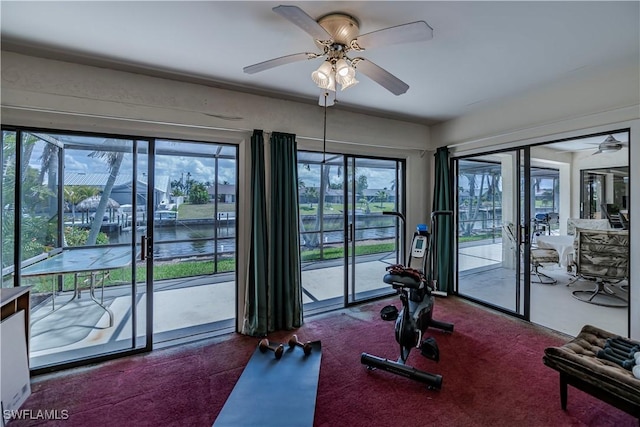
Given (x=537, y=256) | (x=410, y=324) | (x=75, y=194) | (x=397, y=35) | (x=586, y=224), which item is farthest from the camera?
(x=537, y=256)

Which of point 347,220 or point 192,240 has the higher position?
point 347,220

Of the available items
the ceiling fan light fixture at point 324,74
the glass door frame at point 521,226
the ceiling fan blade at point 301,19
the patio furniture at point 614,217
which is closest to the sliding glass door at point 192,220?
the ceiling fan light fixture at point 324,74

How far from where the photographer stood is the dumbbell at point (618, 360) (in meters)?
1.83

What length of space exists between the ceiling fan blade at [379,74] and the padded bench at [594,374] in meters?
2.11

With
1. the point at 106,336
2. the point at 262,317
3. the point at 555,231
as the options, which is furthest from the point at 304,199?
the point at 555,231

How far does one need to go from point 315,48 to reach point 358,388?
2.69m

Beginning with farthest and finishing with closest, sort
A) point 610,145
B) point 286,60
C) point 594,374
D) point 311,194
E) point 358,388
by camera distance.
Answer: point 311,194, point 610,145, point 358,388, point 286,60, point 594,374

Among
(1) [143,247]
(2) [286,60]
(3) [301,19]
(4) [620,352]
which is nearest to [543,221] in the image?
(4) [620,352]

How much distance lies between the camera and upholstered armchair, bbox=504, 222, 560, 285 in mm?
3834

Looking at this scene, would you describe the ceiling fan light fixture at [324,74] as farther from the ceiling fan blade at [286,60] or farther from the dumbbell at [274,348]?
the dumbbell at [274,348]

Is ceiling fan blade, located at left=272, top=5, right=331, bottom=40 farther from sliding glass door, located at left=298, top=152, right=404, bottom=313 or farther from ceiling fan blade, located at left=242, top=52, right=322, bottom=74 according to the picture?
sliding glass door, located at left=298, top=152, right=404, bottom=313

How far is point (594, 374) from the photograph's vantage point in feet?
5.87

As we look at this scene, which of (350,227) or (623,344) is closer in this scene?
(623,344)

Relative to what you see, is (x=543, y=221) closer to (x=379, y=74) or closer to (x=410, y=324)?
(x=410, y=324)
